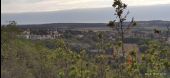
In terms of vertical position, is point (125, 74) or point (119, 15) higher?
point (119, 15)

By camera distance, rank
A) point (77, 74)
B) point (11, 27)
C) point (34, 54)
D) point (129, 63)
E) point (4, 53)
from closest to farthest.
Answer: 1. point (129, 63)
2. point (77, 74)
3. point (4, 53)
4. point (11, 27)
5. point (34, 54)

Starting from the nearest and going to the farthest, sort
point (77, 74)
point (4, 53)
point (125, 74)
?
point (125, 74)
point (77, 74)
point (4, 53)

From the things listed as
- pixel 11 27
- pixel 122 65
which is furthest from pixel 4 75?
pixel 122 65

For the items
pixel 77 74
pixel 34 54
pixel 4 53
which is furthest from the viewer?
pixel 34 54

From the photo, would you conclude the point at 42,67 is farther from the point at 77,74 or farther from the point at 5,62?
the point at 77,74

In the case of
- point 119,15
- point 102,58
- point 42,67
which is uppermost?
point 119,15

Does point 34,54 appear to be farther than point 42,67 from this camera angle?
Yes

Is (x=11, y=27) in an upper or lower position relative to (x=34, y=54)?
upper

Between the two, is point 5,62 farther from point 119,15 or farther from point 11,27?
point 119,15

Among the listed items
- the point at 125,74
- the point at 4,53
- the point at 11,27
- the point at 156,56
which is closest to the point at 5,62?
the point at 4,53
